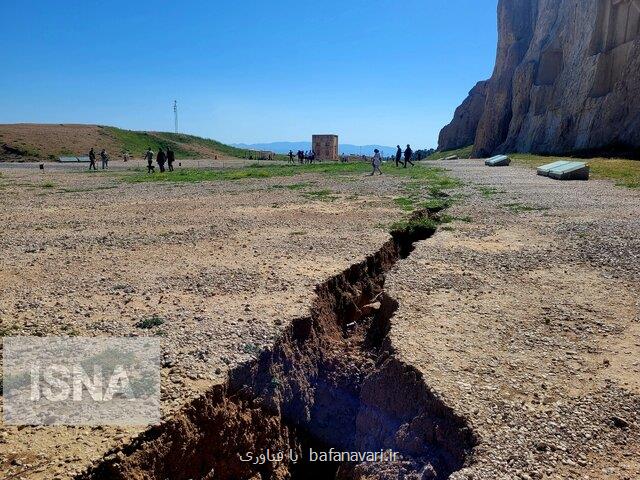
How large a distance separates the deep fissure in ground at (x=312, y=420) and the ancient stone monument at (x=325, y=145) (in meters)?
61.6

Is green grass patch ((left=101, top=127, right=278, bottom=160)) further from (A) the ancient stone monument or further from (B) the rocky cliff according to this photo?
(B) the rocky cliff

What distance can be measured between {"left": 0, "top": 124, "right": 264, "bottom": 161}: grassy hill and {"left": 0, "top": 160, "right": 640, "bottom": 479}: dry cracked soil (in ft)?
183

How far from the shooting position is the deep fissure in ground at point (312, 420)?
456 cm

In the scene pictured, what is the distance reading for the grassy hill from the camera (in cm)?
5991

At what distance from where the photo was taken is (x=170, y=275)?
8.85 metres

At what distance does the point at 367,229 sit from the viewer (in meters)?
12.7

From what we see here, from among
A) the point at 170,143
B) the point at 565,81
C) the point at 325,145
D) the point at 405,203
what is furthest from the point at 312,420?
the point at 170,143

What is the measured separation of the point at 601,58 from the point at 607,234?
3395 centimetres

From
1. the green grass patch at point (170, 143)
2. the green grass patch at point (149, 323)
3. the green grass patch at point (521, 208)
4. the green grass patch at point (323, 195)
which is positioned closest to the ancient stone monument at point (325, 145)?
the green grass patch at point (170, 143)

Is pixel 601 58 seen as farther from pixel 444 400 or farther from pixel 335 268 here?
pixel 444 400

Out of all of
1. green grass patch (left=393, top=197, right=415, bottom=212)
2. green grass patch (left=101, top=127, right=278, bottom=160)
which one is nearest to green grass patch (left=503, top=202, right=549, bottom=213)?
green grass patch (left=393, top=197, right=415, bottom=212)

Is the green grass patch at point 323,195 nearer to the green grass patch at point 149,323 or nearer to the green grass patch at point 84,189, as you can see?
the green grass patch at point 84,189

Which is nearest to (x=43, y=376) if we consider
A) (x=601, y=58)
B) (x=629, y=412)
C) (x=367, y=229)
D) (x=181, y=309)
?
(x=181, y=309)

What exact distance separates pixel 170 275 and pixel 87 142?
68.2m
